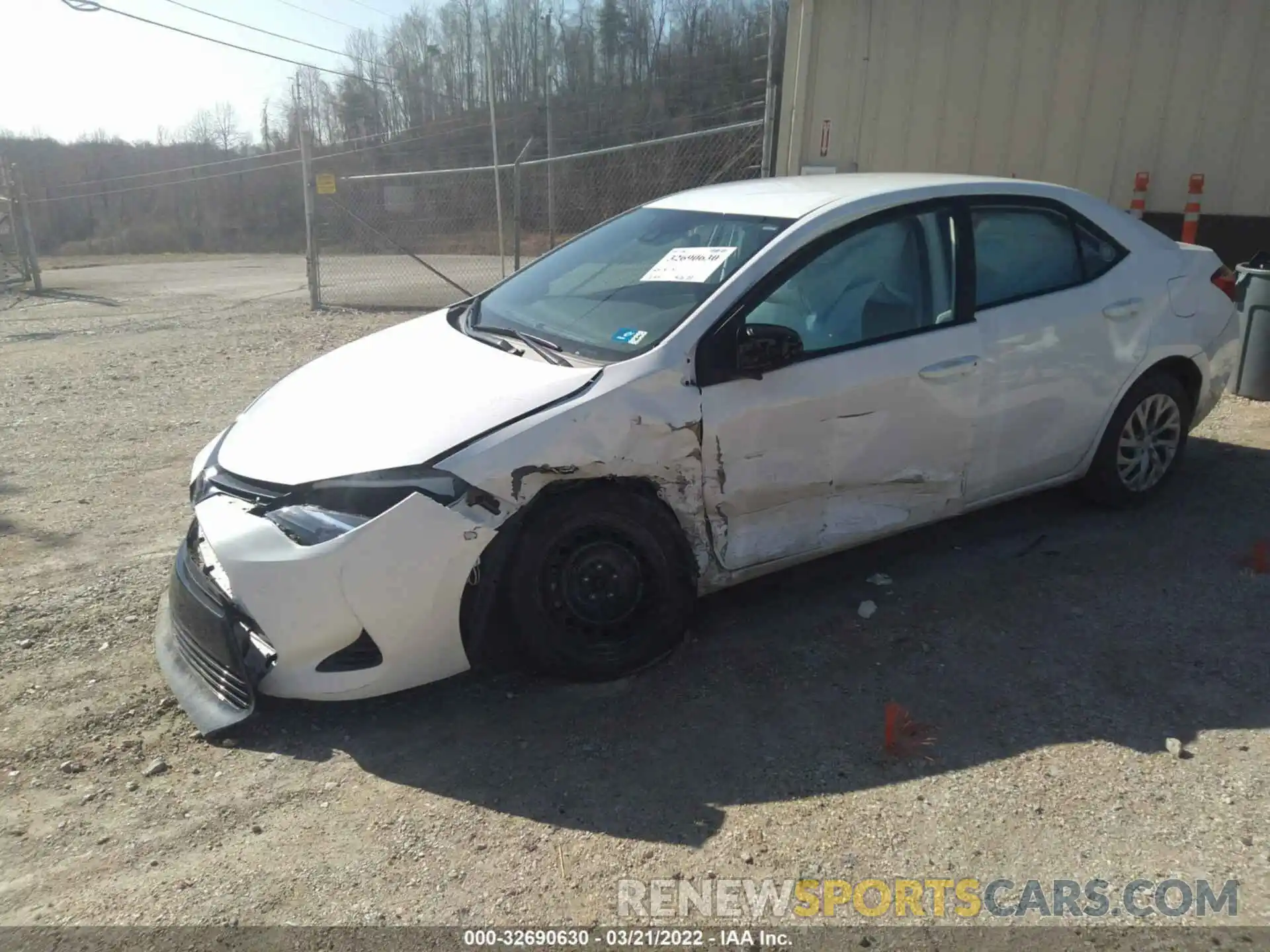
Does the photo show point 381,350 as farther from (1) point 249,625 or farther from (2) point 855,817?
(2) point 855,817

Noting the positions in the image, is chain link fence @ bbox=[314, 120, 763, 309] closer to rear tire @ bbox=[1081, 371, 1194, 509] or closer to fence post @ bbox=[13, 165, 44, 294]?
fence post @ bbox=[13, 165, 44, 294]

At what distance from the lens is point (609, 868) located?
2496mm

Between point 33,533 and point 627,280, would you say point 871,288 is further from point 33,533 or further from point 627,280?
point 33,533

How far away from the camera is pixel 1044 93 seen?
888 cm

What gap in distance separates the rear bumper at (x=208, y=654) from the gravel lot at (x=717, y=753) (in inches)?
4.0

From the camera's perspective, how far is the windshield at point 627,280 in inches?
139

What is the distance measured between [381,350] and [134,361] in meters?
6.72

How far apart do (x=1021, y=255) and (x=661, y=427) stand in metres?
2.05

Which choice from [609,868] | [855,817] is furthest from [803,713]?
[609,868]

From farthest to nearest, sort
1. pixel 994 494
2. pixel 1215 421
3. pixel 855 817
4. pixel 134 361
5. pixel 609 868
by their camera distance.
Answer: pixel 134 361 < pixel 1215 421 < pixel 994 494 < pixel 855 817 < pixel 609 868

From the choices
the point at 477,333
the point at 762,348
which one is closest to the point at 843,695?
the point at 762,348

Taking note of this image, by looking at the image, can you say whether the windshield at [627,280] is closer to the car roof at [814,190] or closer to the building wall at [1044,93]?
the car roof at [814,190]

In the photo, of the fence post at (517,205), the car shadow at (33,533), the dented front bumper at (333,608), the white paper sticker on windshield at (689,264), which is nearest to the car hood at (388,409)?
the dented front bumper at (333,608)

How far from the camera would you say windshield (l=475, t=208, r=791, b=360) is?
11.6 ft
